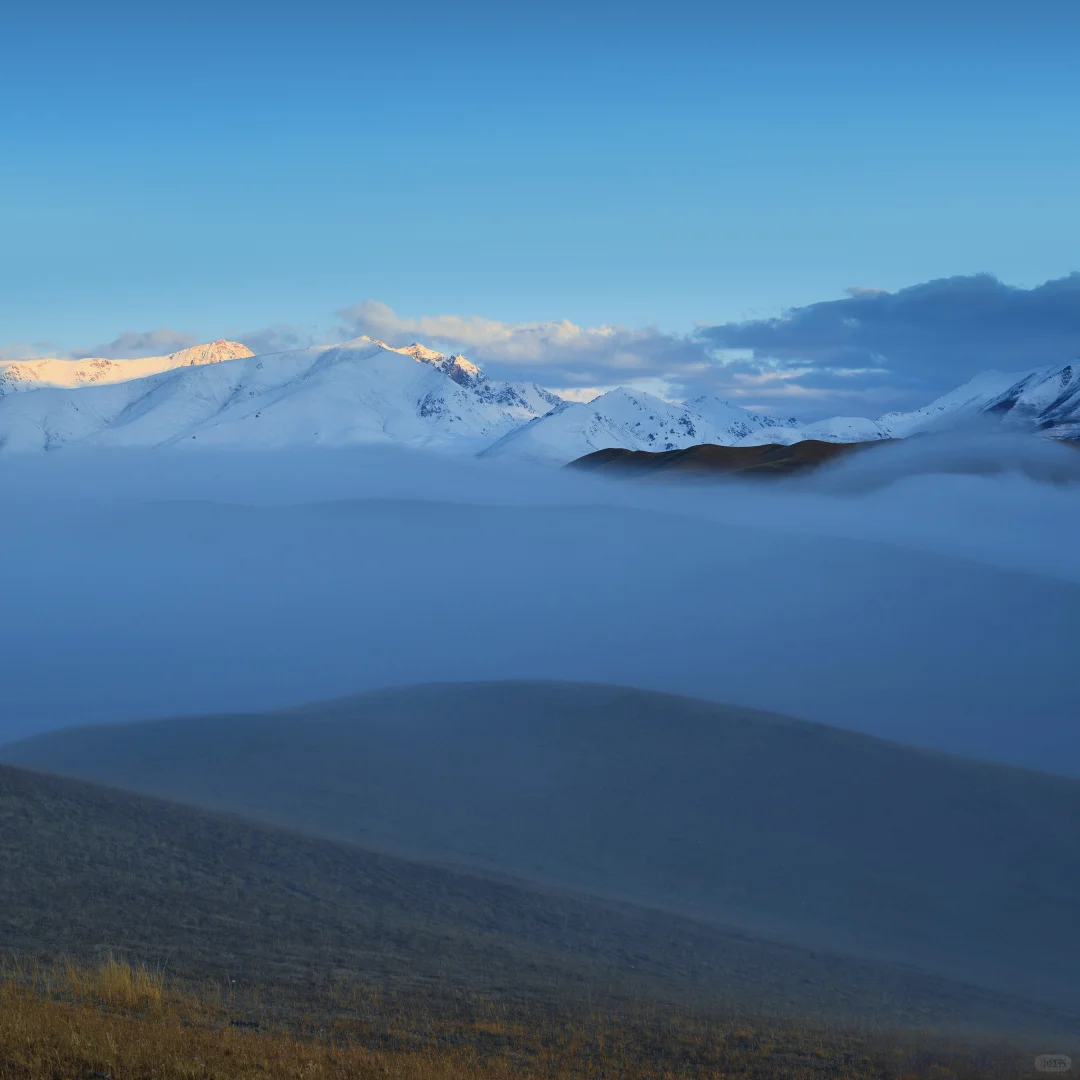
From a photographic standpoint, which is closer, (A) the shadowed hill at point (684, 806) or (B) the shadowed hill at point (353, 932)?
(B) the shadowed hill at point (353, 932)

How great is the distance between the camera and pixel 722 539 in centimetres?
16162

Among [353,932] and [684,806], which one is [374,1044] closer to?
[353,932]

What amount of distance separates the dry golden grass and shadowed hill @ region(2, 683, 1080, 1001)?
577 inches

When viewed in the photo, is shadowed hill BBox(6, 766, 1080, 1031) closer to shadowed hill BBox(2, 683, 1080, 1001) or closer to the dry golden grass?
the dry golden grass

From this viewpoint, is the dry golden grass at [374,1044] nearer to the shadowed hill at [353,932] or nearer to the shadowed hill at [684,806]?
the shadowed hill at [353,932]

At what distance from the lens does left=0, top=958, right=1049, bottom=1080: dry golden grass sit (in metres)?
11.3

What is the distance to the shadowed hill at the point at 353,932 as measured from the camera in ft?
65.2

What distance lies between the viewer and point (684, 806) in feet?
144

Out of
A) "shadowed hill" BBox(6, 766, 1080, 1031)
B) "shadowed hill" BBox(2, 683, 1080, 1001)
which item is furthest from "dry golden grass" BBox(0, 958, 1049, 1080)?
"shadowed hill" BBox(2, 683, 1080, 1001)

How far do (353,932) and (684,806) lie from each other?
2228 centimetres

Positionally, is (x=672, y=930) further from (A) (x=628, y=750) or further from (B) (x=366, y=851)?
(A) (x=628, y=750)

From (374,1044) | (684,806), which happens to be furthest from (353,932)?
(684,806)

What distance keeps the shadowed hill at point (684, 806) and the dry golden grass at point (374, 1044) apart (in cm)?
1467

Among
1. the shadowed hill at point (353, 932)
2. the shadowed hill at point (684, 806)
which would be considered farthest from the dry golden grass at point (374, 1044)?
the shadowed hill at point (684, 806)
